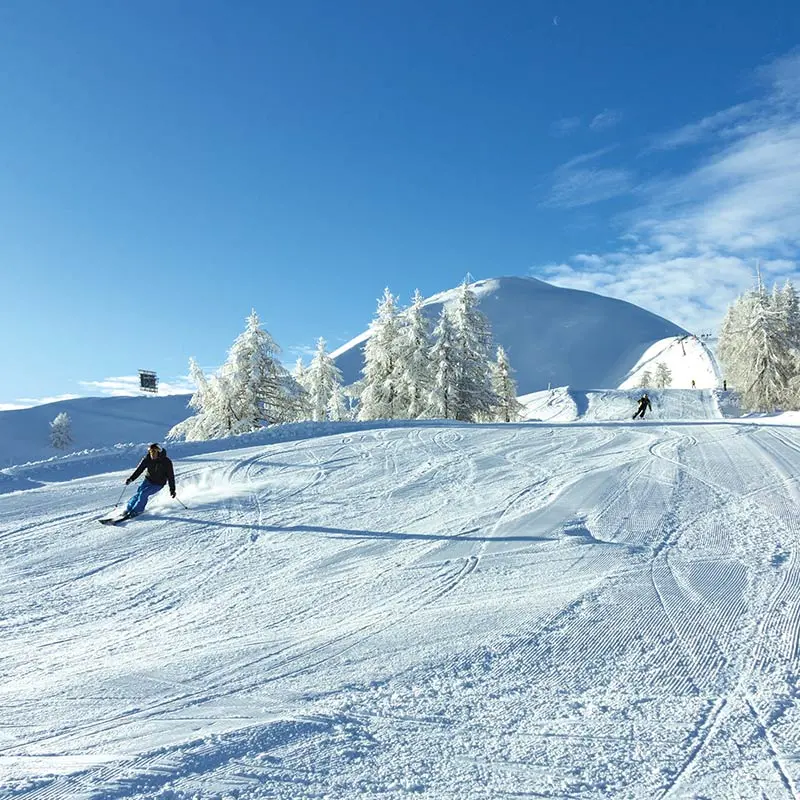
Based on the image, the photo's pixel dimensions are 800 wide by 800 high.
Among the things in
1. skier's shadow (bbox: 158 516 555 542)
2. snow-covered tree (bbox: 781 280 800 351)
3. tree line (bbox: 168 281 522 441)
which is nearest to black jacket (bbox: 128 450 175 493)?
skier's shadow (bbox: 158 516 555 542)

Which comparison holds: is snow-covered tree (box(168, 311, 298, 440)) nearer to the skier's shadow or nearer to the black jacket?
the black jacket

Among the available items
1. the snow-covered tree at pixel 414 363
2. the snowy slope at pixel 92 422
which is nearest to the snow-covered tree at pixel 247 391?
the snow-covered tree at pixel 414 363

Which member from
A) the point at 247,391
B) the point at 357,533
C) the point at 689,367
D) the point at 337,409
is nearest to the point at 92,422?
the point at 337,409

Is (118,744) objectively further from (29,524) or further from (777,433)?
(777,433)

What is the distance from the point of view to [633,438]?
15.5 m

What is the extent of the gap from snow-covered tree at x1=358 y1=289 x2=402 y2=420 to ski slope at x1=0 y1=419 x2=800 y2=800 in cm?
2463

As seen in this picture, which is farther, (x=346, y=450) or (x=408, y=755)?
(x=346, y=450)

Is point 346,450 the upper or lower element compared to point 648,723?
upper

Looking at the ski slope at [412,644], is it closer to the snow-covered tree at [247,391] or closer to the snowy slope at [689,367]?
the snow-covered tree at [247,391]

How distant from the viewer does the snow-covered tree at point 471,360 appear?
34.2 metres

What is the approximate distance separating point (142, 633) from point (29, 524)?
17.8ft

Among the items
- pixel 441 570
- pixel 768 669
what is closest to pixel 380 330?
pixel 441 570

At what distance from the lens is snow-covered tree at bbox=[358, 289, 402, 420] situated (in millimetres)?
35250

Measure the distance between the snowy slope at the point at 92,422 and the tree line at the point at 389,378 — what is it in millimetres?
52194
